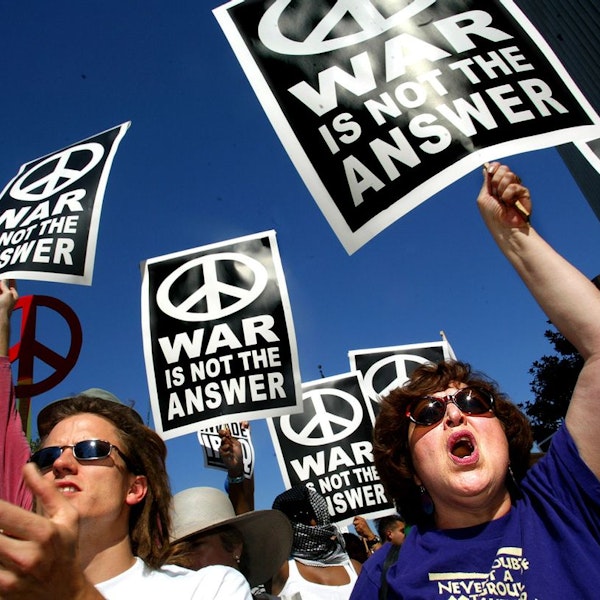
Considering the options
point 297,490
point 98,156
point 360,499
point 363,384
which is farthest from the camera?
point 363,384

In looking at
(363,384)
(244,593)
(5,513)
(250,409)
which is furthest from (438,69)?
(363,384)

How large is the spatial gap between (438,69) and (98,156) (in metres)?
2.40

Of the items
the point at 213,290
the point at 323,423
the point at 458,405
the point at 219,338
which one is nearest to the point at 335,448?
the point at 323,423

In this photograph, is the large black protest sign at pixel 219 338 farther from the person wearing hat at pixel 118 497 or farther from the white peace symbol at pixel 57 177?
the person wearing hat at pixel 118 497

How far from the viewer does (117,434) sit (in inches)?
78.7

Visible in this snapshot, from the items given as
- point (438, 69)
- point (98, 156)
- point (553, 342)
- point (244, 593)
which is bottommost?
point (244, 593)

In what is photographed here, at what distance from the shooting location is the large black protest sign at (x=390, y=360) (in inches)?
237

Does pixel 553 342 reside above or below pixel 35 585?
above

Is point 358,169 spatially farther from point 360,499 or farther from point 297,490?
point 360,499

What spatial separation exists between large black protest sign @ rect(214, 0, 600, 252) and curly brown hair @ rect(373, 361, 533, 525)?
0.62 meters

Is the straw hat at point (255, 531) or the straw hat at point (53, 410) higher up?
the straw hat at point (53, 410)

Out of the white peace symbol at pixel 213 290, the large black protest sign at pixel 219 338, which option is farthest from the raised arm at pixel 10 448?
the white peace symbol at pixel 213 290

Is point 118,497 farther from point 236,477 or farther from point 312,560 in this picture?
point 236,477

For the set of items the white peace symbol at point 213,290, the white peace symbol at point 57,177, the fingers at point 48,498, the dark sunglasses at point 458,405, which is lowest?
the fingers at point 48,498
